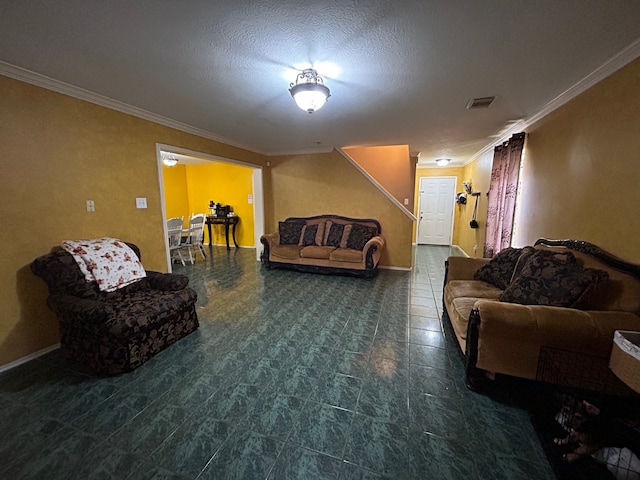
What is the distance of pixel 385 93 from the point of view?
247 centimetres

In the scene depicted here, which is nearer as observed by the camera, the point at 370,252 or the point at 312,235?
the point at 370,252

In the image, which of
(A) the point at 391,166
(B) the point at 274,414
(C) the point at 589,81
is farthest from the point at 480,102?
(B) the point at 274,414

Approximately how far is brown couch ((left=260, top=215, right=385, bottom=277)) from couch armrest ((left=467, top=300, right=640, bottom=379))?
2.69m

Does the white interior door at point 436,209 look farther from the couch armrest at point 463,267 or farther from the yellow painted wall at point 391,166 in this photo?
the couch armrest at point 463,267

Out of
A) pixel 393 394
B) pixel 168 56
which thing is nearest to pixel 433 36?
pixel 168 56

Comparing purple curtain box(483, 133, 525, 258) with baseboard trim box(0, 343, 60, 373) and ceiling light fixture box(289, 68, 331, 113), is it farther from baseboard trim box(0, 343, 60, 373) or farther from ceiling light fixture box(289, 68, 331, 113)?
baseboard trim box(0, 343, 60, 373)

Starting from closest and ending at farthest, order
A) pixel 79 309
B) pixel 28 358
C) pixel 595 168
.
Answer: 1. pixel 79 309
2. pixel 595 168
3. pixel 28 358

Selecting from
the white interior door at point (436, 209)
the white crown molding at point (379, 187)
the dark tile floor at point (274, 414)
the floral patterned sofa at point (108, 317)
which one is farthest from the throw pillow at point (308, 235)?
the white interior door at point (436, 209)

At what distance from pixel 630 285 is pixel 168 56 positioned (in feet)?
11.5

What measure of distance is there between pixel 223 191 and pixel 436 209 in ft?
19.6

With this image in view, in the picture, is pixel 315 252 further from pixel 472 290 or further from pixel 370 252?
pixel 472 290

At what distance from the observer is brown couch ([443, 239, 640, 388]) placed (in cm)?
143

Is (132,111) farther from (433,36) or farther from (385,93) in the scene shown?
(433,36)

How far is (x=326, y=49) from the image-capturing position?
1.74 m
